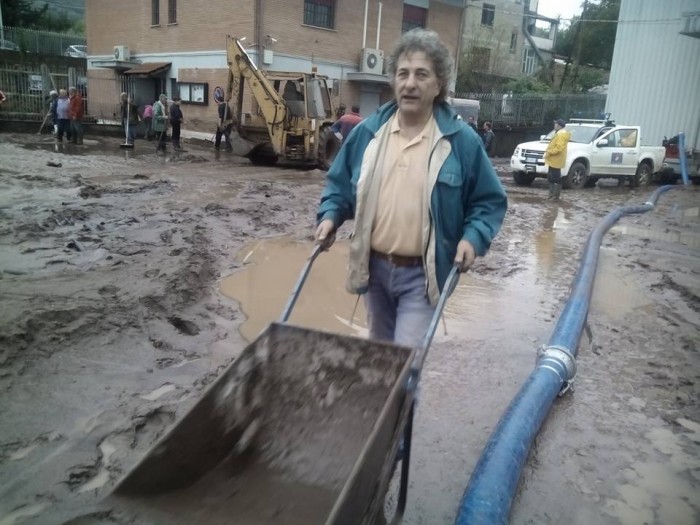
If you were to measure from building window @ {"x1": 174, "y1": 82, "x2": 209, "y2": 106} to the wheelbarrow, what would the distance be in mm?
21990

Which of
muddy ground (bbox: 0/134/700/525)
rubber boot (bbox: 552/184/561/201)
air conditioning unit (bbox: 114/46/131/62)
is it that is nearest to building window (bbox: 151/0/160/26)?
air conditioning unit (bbox: 114/46/131/62)

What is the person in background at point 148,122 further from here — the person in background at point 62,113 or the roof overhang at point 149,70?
the person in background at point 62,113

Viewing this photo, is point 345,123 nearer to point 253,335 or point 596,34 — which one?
point 253,335

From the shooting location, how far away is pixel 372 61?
24109 millimetres

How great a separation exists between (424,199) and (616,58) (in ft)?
81.5

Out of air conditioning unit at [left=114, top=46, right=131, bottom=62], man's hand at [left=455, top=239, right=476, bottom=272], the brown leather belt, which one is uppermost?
air conditioning unit at [left=114, top=46, right=131, bottom=62]

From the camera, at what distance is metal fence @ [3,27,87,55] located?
3322 cm

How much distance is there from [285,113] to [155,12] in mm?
13664

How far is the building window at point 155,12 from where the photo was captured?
24844mm

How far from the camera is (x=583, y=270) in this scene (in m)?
6.28

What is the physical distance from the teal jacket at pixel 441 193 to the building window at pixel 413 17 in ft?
83.1

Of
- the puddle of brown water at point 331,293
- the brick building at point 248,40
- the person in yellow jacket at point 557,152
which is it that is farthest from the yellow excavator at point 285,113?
the puddle of brown water at point 331,293

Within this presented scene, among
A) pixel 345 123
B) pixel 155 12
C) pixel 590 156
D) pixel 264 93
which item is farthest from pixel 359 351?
pixel 155 12

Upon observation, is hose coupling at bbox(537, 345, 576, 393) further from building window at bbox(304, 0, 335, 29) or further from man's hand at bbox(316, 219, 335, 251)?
building window at bbox(304, 0, 335, 29)
